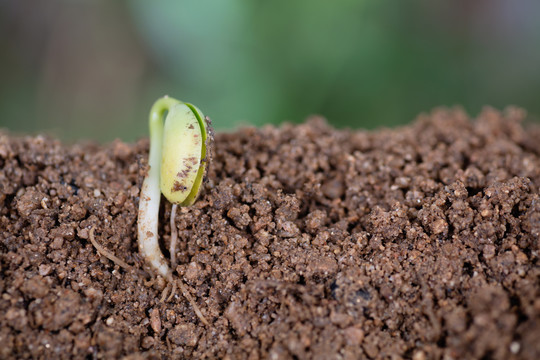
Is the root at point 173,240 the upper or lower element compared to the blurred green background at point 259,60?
lower

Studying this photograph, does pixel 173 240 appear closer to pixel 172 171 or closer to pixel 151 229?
pixel 151 229

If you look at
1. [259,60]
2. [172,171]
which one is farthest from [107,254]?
[259,60]

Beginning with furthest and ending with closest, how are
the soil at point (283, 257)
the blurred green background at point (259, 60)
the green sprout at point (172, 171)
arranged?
the blurred green background at point (259, 60)
the green sprout at point (172, 171)
the soil at point (283, 257)

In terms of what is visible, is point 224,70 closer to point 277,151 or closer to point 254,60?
point 254,60

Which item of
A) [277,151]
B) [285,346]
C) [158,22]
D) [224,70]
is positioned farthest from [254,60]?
[285,346]

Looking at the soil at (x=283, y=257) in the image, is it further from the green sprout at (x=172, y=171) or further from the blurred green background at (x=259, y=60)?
the blurred green background at (x=259, y=60)

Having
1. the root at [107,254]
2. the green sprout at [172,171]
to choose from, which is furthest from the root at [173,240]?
the root at [107,254]
